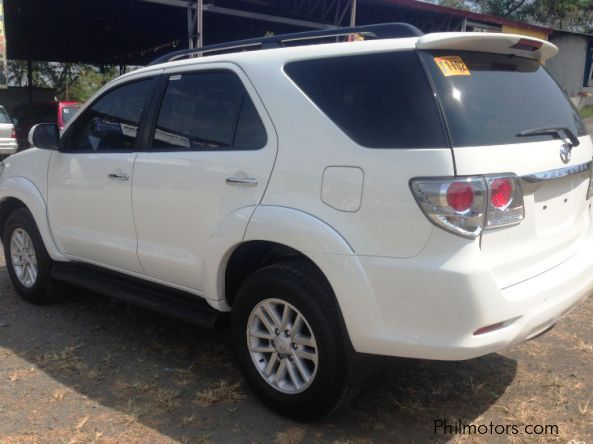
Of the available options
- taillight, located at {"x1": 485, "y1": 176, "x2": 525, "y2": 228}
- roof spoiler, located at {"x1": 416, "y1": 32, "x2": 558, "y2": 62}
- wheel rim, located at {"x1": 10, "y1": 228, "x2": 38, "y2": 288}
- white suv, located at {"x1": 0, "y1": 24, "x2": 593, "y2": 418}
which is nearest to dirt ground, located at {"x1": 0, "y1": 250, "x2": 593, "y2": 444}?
white suv, located at {"x1": 0, "y1": 24, "x2": 593, "y2": 418}

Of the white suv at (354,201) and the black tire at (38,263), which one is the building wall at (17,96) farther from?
the white suv at (354,201)

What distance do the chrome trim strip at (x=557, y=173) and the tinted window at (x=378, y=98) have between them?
1.62 feet

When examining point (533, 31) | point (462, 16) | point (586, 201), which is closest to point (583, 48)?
point (533, 31)

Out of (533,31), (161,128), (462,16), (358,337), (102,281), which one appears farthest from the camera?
(533,31)

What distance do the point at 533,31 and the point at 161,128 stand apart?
2333 cm

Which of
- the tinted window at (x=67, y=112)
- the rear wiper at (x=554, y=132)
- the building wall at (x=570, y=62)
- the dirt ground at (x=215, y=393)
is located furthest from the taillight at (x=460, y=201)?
the building wall at (x=570, y=62)

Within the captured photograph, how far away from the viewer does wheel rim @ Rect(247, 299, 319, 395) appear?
2.89 meters

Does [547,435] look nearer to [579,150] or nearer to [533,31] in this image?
[579,150]

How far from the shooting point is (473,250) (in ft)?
7.86

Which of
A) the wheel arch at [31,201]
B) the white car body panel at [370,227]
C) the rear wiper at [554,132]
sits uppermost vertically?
the rear wiper at [554,132]

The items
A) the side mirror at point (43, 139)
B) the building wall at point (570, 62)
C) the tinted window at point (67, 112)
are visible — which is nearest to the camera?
the side mirror at point (43, 139)

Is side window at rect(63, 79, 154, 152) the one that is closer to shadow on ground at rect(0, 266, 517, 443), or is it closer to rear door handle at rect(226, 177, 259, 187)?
rear door handle at rect(226, 177, 259, 187)

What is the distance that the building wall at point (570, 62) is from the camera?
2606 centimetres

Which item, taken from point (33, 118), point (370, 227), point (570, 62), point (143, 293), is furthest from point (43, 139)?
point (570, 62)
